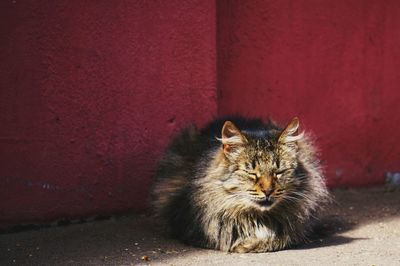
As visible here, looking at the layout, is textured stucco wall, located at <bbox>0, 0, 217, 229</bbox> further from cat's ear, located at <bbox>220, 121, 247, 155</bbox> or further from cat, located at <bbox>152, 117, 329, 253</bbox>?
cat's ear, located at <bbox>220, 121, 247, 155</bbox>

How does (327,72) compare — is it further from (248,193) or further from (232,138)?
(248,193)

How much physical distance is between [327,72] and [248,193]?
6.95 ft

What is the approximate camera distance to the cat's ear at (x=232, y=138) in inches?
175

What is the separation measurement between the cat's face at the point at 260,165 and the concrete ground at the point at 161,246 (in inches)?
15.0

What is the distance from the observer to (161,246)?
4.72 m

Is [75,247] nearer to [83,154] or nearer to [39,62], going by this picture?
[83,154]

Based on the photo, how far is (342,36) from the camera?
6.11m

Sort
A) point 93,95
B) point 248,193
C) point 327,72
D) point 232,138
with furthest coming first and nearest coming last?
1. point 327,72
2. point 93,95
3. point 232,138
4. point 248,193

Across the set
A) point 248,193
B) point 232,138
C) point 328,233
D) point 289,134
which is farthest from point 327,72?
point 248,193

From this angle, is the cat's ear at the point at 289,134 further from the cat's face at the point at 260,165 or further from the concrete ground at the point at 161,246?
the concrete ground at the point at 161,246

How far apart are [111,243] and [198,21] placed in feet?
5.88

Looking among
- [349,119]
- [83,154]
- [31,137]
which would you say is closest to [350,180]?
[349,119]

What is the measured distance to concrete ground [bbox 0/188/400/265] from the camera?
4312 mm

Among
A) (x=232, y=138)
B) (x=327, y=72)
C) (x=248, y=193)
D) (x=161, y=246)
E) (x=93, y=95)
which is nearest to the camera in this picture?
(x=248, y=193)
